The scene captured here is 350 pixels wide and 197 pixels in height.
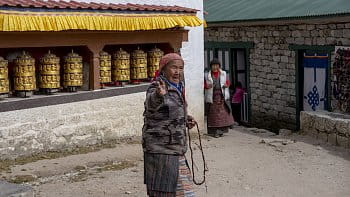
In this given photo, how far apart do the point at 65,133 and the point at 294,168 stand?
11.3 ft

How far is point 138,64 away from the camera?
29.3 ft

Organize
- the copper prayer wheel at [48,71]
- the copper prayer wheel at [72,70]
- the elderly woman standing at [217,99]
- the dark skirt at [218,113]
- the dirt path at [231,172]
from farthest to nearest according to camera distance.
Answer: the dark skirt at [218,113] → the elderly woman standing at [217,99] → the copper prayer wheel at [72,70] → the copper prayer wheel at [48,71] → the dirt path at [231,172]

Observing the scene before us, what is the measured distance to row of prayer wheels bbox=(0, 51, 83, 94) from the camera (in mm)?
7207

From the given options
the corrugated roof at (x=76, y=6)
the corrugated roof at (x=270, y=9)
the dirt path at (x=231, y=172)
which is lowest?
the dirt path at (x=231, y=172)

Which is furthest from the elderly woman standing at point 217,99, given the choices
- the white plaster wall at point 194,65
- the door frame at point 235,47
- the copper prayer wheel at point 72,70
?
the door frame at point 235,47

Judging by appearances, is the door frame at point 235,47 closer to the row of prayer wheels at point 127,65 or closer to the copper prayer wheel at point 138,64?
the row of prayer wheels at point 127,65

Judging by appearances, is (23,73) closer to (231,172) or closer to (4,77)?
(4,77)

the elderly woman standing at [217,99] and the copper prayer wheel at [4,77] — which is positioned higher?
the copper prayer wheel at [4,77]

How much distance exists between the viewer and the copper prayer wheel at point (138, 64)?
29.3 feet

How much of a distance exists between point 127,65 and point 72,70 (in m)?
1.13

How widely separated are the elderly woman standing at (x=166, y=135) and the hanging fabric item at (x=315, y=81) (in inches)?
285

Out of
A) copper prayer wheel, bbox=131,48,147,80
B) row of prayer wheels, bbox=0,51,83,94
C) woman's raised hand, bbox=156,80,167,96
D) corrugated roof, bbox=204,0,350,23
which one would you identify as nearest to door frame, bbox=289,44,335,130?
corrugated roof, bbox=204,0,350,23

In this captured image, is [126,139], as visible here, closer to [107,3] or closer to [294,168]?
[107,3]

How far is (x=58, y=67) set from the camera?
25.6ft
